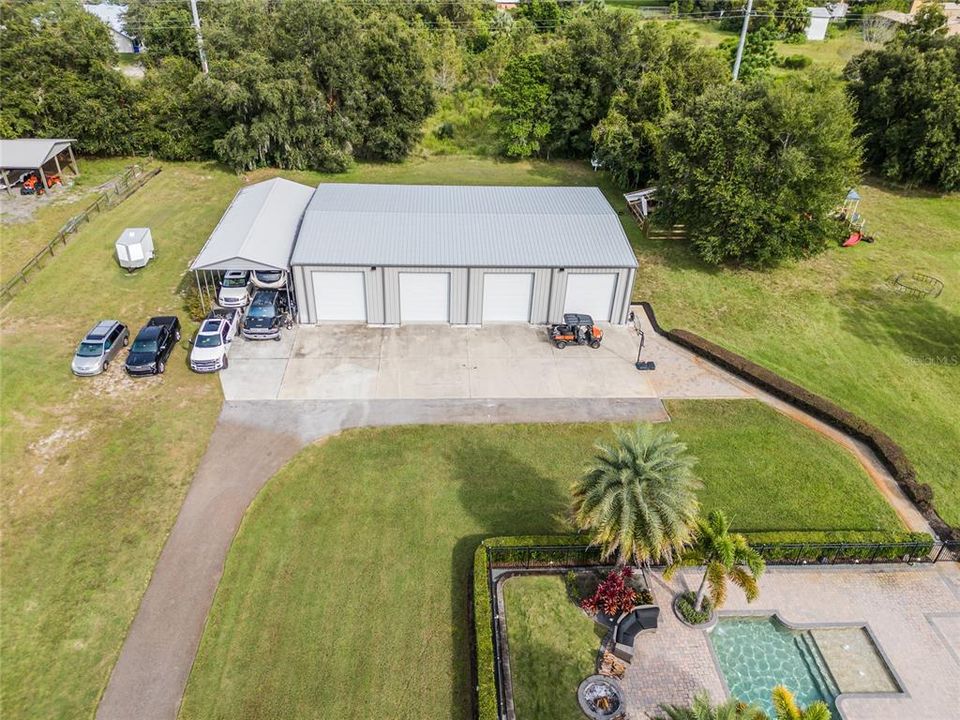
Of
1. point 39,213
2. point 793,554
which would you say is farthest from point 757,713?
point 39,213

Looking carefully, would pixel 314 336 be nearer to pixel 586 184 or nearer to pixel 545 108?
pixel 586 184

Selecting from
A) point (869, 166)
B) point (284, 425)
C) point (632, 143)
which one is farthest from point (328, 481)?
point (869, 166)

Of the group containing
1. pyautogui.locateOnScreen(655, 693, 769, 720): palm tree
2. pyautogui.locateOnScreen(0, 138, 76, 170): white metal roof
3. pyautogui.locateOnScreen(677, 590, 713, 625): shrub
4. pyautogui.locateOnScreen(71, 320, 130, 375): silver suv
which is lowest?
pyautogui.locateOnScreen(677, 590, 713, 625): shrub

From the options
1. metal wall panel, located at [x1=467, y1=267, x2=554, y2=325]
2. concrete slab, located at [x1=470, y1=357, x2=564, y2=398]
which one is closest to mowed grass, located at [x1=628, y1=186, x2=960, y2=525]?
metal wall panel, located at [x1=467, y1=267, x2=554, y2=325]

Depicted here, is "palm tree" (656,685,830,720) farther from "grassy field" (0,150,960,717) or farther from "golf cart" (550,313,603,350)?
"golf cart" (550,313,603,350)

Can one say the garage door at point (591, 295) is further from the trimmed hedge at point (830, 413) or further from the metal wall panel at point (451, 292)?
the metal wall panel at point (451, 292)

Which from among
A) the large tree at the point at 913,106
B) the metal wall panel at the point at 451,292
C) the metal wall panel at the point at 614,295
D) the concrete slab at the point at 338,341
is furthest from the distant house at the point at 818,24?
the concrete slab at the point at 338,341
